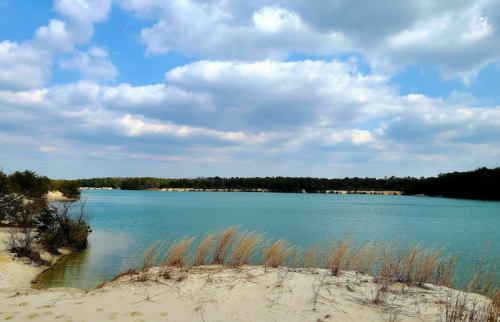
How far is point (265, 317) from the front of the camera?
5477 millimetres

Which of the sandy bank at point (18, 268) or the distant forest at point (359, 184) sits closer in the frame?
the sandy bank at point (18, 268)

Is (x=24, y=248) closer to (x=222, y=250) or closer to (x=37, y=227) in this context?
(x=37, y=227)

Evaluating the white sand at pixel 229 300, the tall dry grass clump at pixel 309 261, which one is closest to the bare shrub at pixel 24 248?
the white sand at pixel 229 300

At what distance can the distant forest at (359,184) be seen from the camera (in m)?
79.8

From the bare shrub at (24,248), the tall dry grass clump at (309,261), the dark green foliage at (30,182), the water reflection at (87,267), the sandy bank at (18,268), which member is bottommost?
the water reflection at (87,267)

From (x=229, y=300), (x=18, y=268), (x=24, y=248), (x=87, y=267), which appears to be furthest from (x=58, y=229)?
(x=229, y=300)

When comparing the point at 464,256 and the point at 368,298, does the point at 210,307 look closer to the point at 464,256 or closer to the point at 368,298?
the point at 368,298

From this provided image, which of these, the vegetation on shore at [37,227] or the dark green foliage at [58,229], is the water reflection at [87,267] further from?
the vegetation on shore at [37,227]

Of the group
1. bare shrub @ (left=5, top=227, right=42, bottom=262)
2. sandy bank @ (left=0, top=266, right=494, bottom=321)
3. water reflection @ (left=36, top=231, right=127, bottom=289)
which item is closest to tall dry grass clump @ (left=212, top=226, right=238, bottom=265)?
sandy bank @ (left=0, top=266, right=494, bottom=321)

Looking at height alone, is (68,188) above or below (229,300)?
above

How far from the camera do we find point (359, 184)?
137875 millimetres

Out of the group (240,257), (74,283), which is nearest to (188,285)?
(240,257)

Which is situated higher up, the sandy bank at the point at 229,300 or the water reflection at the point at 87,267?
the sandy bank at the point at 229,300

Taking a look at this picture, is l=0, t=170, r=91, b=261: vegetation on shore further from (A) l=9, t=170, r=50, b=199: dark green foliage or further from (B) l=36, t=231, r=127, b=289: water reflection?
(A) l=9, t=170, r=50, b=199: dark green foliage
